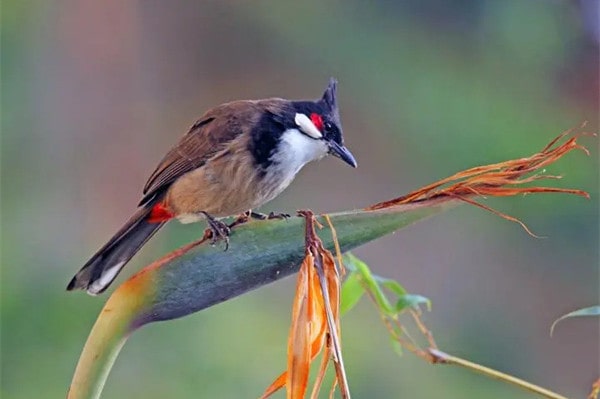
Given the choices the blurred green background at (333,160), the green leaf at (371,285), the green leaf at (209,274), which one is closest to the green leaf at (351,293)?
the green leaf at (371,285)

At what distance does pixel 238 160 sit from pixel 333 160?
54 centimetres

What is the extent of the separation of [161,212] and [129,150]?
1.72 ft

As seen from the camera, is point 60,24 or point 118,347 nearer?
point 118,347

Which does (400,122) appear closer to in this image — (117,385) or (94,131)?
(94,131)

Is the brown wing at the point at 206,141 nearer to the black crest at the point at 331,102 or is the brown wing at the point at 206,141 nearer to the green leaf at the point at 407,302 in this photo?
the black crest at the point at 331,102

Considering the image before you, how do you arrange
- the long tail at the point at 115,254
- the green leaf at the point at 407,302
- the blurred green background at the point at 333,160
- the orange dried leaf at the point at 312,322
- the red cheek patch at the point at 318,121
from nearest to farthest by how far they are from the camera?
the orange dried leaf at the point at 312,322 → the green leaf at the point at 407,302 → the long tail at the point at 115,254 → the red cheek patch at the point at 318,121 → the blurred green background at the point at 333,160

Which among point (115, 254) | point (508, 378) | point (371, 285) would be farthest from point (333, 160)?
point (508, 378)

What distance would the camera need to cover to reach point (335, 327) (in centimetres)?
37

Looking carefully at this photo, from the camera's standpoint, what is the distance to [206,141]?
2.62ft

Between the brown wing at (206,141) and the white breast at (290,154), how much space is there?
5 cm

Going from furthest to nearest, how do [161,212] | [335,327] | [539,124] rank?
[539,124] < [161,212] < [335,327]

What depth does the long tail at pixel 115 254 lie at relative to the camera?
647 mm

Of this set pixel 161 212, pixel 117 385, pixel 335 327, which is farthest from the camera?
pixel 117 385

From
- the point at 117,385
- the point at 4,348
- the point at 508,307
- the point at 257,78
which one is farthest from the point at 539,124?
the point at 4,348
